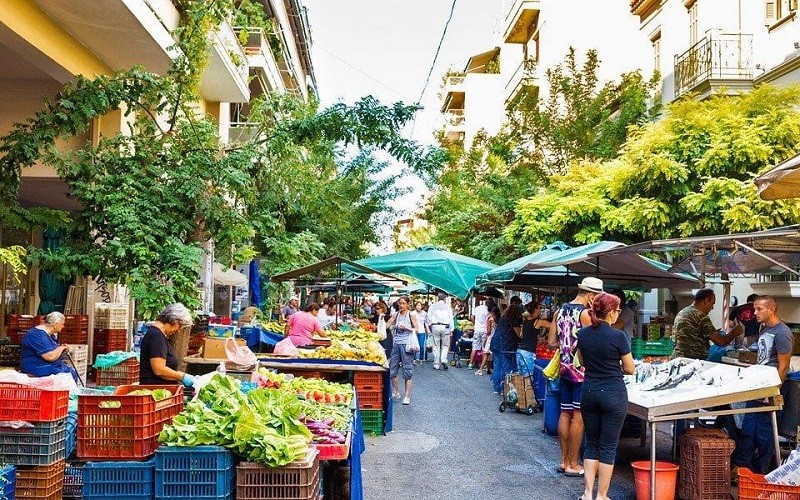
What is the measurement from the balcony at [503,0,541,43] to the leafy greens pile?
34.3 m

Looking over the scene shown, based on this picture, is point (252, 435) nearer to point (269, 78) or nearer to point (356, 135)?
point (356, 135)

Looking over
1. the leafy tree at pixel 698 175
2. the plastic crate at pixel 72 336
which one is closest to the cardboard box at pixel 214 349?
the plastic crate at pixel 72 336

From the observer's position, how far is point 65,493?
292 inches

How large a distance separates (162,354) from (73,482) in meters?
1.43

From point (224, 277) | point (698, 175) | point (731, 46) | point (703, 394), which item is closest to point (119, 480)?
point (703, 394)

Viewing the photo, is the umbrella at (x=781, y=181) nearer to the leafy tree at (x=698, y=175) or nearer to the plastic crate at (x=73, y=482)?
the plastic crate at (x=73, y=482)

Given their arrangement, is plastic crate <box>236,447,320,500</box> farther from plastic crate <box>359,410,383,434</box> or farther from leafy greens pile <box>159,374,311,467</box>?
plastic crate <box>359,410,383,434</box>

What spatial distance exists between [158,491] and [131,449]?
388 mm

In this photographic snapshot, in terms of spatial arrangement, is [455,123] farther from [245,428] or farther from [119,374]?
[245,428]

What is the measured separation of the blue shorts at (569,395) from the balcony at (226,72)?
10425mm

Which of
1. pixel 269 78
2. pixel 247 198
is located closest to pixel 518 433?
pixel 247 198

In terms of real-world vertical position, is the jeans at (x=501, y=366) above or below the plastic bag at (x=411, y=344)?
below

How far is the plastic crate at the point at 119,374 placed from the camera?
1199cm

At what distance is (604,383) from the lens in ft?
25.2
